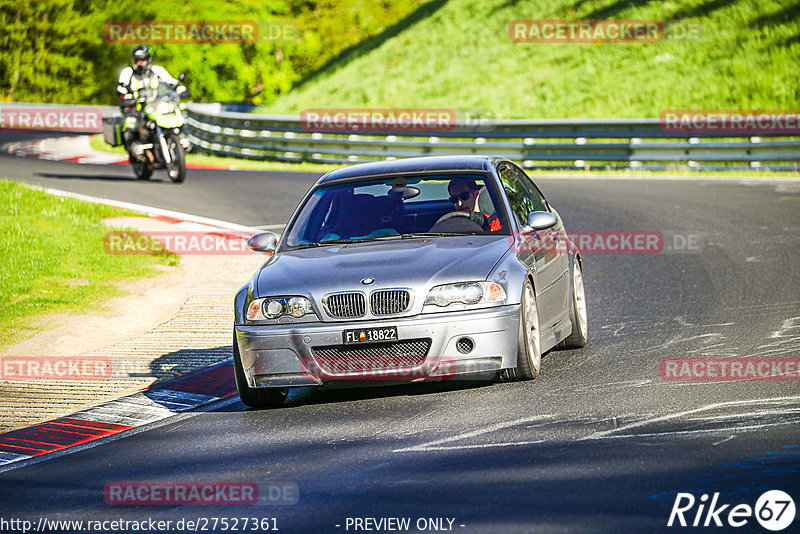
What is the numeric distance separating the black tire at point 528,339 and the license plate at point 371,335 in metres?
0.82

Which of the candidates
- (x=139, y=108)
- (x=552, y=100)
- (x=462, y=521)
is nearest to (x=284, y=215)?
(x=139, y=108)

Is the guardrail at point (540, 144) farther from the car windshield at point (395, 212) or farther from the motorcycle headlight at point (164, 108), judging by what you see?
the car windshield at point (395, 212)

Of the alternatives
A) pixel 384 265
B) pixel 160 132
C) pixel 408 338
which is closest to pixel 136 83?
pixel 160 132

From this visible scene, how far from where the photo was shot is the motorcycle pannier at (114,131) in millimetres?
21750

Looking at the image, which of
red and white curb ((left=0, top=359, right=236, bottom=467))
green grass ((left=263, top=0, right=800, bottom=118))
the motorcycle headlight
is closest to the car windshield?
red and white curb ((left=0, top=359, right=236, bottom=467))

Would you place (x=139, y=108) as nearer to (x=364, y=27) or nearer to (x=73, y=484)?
(x=73, y=484)

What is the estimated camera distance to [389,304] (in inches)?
297

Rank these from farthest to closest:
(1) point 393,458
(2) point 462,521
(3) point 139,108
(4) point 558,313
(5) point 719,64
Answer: (5) point 719,64
(3) point 139,108
(4) point 558,313
(1) point 393,458
(2) point 462,521

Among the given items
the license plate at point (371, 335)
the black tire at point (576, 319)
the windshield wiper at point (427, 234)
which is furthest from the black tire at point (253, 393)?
the black tire at point (576, 319)

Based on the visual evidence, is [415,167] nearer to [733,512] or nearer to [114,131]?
[733,512]

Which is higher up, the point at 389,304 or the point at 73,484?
the point at 389,304

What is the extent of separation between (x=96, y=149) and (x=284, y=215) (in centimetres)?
1847

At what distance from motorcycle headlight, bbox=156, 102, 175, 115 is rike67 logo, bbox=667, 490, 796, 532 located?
16841 millimetres

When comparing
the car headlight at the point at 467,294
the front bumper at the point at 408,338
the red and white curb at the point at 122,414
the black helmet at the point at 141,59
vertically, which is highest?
the black helmet at the point at 141,59
